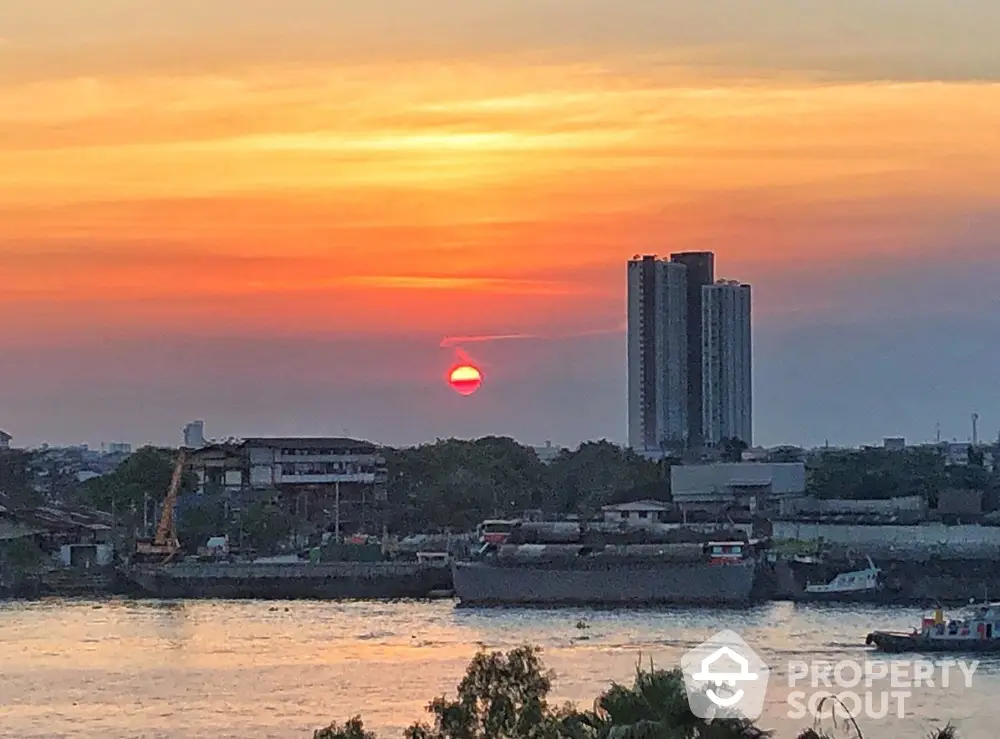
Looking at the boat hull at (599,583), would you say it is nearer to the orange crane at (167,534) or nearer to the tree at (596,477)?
the orange crane at (167,534)

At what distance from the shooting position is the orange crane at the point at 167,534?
109 feet

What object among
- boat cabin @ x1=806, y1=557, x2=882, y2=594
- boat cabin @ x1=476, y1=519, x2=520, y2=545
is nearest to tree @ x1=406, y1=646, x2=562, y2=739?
boat cabin @ x1=806, y1=557, x2=882, y2=594

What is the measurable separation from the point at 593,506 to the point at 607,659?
72.7ft

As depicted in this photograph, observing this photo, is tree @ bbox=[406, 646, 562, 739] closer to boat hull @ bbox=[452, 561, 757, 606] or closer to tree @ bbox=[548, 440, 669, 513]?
boat hull @ bbox=[452, 561, 757, 606]

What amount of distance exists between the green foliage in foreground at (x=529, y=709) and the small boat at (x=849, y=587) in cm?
2139

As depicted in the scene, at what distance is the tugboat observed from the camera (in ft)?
67.5

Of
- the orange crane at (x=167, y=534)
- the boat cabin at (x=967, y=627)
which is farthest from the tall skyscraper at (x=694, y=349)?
the boat cabin at (x=967, y=627)

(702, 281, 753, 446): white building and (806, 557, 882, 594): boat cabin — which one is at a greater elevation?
(702, 281, 753, 446): white building

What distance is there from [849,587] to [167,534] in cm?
1317

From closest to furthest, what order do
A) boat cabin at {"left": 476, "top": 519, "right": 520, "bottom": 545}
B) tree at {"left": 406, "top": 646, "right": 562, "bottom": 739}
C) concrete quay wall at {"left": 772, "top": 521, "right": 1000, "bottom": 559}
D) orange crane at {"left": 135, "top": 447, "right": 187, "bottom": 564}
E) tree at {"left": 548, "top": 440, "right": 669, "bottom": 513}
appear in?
tree at {"left": 406, "top": 646, "right": 562, "bottom": 739}, concrete quay wall at {"left": 772, "top": 521, "right": 1000, "bottom": 559}, boat cabin at {"left": 476, "top": 519, "right": 520, "bottom": 545}, orange crane at {"left": 135, "top": 447, "right": 187, "bottom": 564}, tree at {"left": 548, "top": 440, "right": 669, "bottom": 513}

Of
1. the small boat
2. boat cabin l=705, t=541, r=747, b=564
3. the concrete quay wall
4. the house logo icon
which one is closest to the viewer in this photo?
the house logo icon

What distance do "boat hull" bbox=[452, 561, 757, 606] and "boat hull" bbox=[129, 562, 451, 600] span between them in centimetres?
130

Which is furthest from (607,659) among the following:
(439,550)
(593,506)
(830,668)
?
(593,506)

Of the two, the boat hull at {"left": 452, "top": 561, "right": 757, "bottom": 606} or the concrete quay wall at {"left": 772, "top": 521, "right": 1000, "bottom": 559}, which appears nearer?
the boat hull at {"left": 452, "top": 561, "right": 757, "bottom": 606}
